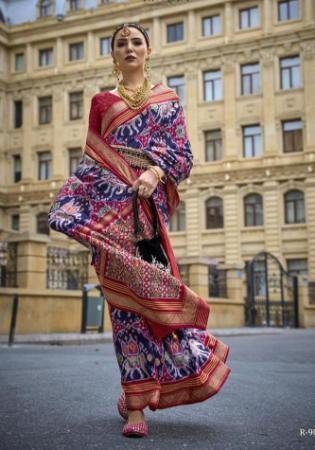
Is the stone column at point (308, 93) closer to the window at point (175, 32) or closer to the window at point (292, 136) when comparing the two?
the window at point (292, 136)

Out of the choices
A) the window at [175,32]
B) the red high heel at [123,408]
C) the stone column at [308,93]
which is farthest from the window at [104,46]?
the red high heel at [123,408]

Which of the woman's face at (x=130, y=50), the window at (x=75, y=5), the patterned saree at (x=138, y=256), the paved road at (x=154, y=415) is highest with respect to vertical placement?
the window at (x=75, y=5)

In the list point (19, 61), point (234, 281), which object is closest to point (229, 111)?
point (19, 61)

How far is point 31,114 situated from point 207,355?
3861cm

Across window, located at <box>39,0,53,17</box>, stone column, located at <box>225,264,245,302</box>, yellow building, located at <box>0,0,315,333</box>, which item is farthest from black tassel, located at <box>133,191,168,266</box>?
window, located at <box>39,0,53,17</box>

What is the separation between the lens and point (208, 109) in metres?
35.6

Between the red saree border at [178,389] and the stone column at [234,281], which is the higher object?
the stone column at [234,281]

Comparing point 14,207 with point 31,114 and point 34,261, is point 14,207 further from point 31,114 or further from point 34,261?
point 34,261

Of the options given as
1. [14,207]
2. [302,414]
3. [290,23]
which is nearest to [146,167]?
[302,414]

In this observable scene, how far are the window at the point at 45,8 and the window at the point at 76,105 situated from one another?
236 inches

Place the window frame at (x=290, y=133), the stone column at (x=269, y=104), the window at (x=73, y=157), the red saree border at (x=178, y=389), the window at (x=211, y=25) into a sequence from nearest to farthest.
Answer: the red saree border at (x=178, y=389), the window frame at (x=290, y=133), the stone column at (x=269, y=104), the window at (x=211, y=25), the window at (x=73, y=157)

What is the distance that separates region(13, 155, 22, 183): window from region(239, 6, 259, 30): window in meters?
15.5

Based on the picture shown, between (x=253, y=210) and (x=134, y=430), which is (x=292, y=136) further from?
(x=134, y=430)

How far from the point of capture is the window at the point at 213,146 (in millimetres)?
35344
